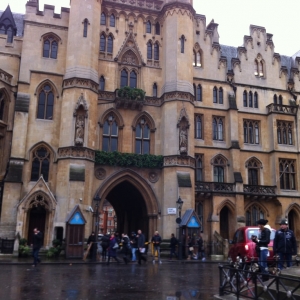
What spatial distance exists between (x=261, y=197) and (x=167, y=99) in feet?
39.0

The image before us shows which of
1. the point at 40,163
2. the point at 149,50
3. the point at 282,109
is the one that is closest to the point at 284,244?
the point at 40,163

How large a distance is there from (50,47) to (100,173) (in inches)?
434

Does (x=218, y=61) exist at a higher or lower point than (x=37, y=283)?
higher

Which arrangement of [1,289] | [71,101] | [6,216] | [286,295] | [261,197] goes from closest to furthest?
1. [286,295]
2. [1,289]
3. [6,216]
4. [71,101]
5. [261,197]

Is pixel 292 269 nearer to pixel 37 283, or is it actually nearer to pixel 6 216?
pixel 37 283

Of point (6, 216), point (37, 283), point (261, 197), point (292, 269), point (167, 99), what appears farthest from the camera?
point (261, 197)

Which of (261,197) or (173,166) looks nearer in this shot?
(173,166)

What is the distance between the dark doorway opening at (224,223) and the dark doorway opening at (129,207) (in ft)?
22.7

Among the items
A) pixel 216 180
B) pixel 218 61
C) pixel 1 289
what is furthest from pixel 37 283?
pixel 218 61

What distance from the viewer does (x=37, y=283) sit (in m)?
12.7

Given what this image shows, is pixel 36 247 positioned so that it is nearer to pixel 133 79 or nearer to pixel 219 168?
pixel 133 79

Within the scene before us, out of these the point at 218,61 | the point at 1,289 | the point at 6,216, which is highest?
the point at 218,61

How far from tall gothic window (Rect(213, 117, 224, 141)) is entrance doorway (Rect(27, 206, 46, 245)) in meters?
16.0

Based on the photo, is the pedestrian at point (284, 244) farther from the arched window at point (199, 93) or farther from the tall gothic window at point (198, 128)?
the arched window at point (199, 93)
